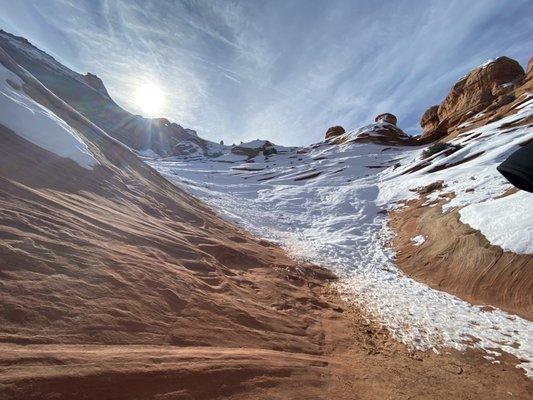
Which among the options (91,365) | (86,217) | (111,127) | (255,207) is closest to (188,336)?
(91,365)

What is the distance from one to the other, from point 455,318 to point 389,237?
8.99 metres

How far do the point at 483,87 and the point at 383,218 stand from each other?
4715 cm

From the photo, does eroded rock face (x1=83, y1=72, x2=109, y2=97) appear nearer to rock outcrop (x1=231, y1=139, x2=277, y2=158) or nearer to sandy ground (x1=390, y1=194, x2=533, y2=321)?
rock outcrop (x1=231, y1=139, x2=277, y2=158)

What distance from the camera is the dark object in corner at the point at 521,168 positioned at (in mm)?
2566

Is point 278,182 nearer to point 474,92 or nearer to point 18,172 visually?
point 18,172

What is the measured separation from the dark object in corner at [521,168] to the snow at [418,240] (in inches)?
519

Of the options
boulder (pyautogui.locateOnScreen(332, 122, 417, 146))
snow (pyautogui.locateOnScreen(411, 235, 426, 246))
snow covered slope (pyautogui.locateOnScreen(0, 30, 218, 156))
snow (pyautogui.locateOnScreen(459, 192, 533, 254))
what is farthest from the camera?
snow covered slope (pyautogui.locateOnScreen(0, 30, 218, 156))

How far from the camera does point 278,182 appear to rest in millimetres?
41469

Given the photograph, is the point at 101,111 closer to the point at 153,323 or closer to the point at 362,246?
the point at 362,246

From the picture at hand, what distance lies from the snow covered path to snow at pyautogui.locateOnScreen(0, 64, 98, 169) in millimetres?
9614

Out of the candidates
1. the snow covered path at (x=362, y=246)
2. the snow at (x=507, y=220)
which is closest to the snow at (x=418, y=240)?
the snow covered path at (x=362, y=246)

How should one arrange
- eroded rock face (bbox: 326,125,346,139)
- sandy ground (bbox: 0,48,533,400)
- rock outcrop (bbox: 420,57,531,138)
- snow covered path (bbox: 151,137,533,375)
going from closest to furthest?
sandy ground (bbox: 0,48,533,400), snow covered path (bbox: 151,137,533,375), rock outcrop (bbox: 420,57,531,138), eroded rock face (bbox: 326,125,346,139)

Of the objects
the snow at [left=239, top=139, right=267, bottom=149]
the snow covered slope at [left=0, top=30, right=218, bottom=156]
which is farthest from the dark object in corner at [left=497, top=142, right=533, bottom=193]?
the snow covered slope at [left=0, top=30, right=218, bottom=156]

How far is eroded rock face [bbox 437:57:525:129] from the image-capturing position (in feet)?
158
